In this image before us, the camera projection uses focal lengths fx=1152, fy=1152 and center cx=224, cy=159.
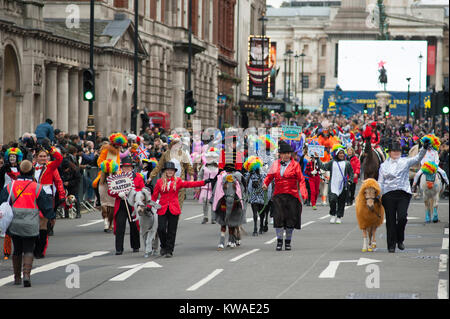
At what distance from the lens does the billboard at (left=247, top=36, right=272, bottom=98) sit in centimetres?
7909

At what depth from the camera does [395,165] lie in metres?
18.8

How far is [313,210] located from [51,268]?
14.5m

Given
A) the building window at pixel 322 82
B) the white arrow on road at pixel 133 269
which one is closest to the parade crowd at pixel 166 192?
Result: the white arrow on road at pixel 133 269

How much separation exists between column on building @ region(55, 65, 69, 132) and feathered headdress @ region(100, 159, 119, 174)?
81.7 feet

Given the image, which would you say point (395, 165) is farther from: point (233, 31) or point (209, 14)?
point (233, 31)

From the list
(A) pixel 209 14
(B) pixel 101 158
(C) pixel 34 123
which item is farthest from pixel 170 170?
(A) pixel 209 14

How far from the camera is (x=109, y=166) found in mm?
20859

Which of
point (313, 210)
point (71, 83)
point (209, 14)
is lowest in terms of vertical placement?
point (313, 210)

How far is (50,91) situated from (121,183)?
25818mm

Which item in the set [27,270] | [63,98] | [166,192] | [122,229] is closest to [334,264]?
[166,192]

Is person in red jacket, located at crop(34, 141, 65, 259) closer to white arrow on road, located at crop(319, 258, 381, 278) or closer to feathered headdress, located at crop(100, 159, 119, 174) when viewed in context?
feathered headdress, located at crop(100, 159, 119, 174)

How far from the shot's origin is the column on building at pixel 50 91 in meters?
44.0

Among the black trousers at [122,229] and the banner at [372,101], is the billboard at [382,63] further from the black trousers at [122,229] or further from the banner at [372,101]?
the black trousers at [122,229]
